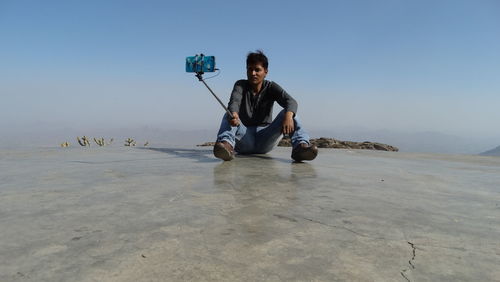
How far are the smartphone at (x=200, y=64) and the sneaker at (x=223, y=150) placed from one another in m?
1.21

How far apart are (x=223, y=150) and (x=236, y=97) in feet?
2.00

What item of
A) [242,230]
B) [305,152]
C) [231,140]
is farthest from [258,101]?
[242,230]

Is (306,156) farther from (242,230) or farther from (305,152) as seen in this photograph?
(242,230)

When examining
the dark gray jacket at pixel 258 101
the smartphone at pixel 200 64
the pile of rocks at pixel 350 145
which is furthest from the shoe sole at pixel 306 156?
the pile of rocks at pixel 350 145

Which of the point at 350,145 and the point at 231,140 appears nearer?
the point at 231,140

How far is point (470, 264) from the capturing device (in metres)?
0.93

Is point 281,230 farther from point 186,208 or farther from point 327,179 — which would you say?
point 327,179

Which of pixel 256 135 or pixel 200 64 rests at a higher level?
pixel 200 64

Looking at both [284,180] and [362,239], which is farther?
[284,180]

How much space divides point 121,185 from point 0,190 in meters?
0.54

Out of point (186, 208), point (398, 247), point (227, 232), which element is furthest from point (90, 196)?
point (398, 247)

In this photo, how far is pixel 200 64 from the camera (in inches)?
152

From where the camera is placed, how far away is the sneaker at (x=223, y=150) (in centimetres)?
284

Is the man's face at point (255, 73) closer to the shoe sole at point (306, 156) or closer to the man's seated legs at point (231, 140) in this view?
the man's seated legs at point (231, 140)
